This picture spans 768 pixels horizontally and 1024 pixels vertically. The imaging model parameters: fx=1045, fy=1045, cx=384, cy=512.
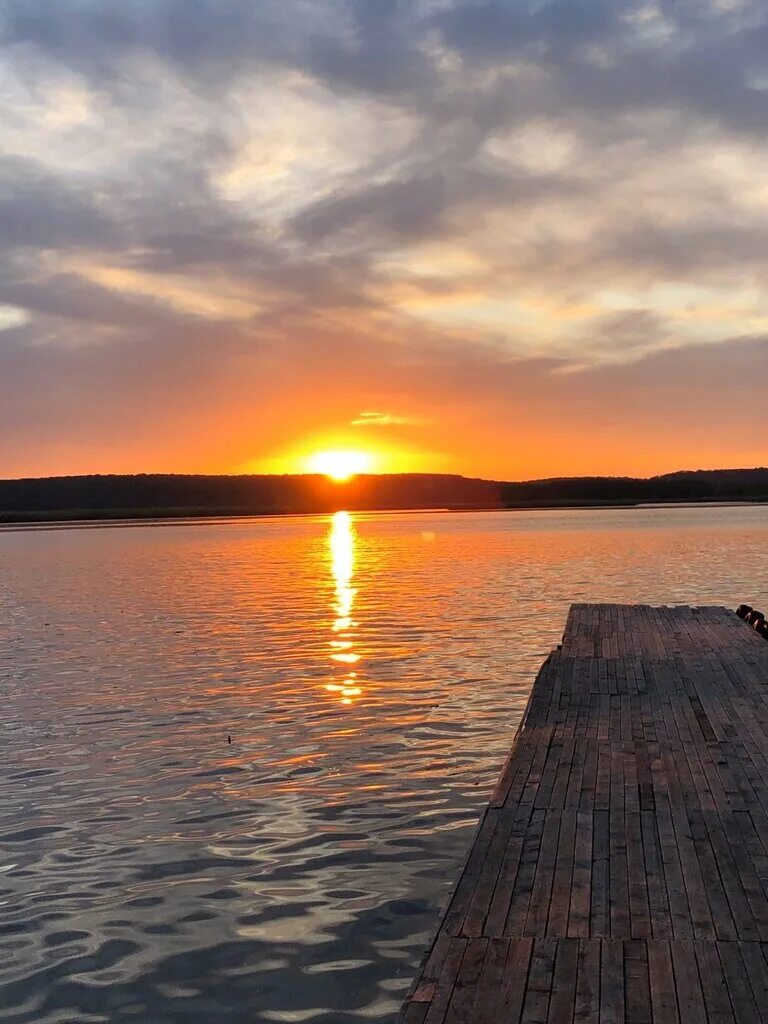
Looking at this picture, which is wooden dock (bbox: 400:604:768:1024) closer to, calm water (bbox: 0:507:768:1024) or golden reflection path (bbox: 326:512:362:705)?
calm water (bbox: 0:507:768:1024)

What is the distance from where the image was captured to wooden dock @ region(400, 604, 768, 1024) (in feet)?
17.3

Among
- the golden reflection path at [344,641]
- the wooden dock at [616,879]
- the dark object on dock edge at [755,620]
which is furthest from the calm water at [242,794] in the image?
the dark object on dock edge at [755,620]

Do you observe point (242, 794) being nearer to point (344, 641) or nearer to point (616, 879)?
point (616, 879)

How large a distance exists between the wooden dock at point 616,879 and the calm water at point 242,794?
A: 85 cm

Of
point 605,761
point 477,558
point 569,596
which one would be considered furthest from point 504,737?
point 477,558

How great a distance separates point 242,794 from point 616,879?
16.6ft

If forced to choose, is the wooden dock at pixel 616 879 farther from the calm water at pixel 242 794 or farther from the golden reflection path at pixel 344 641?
the golden reflection path at pixel 344 641

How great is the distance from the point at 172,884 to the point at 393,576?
106 ft

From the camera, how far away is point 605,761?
33.1 feet

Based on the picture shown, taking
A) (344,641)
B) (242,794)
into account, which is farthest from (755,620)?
(242,794)

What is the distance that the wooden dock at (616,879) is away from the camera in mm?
5266

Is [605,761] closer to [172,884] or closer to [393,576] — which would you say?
[172,884]

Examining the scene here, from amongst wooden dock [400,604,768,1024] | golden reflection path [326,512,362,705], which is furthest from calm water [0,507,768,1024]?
wooden dock [400,604,768,1024]

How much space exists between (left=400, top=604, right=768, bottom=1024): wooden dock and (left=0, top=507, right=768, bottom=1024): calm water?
848 mm
